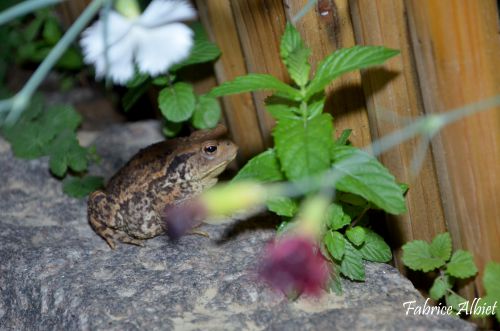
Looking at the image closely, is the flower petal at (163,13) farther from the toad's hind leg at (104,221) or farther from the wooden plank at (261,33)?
the toad's hind leg at (104,221)

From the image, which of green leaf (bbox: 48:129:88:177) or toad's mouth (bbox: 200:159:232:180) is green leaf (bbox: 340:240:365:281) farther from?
green leaf (bbox: 48:129:88:177)

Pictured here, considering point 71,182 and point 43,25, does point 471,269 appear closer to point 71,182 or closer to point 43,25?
point 71,182

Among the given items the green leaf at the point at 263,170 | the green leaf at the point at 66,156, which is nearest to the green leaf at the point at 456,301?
the green leaf at the point at 263,170

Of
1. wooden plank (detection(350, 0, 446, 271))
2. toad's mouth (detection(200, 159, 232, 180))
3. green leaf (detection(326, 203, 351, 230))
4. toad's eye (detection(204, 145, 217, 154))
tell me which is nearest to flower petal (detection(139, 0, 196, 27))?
wooden plank (detection(350, 0, 446, 271))

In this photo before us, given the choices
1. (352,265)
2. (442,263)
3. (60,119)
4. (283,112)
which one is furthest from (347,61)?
(60,119)

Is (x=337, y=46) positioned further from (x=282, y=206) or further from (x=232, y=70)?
(x=232, y=70)

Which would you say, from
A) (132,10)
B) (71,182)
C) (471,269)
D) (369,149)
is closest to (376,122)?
(369,149)
